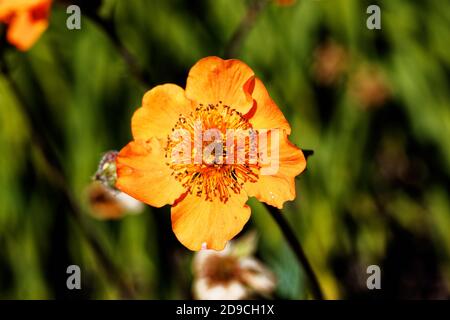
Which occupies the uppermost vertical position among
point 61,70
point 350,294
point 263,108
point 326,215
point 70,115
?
point 61,70

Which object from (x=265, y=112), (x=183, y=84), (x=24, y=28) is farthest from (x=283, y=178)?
(x=183, y=84)

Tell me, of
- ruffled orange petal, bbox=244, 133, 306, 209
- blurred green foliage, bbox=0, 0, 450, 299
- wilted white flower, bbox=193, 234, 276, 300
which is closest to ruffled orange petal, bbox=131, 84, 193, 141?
ruffled orange petal, bbox=244, 133, 306, 209

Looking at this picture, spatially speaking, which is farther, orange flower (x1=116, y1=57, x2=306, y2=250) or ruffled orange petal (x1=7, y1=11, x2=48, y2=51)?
ruffled orange petal (x1=7, y1=11, x2=48, y2=51)

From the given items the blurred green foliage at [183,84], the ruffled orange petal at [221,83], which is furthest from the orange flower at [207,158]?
the blurred green foliage at [183,84]

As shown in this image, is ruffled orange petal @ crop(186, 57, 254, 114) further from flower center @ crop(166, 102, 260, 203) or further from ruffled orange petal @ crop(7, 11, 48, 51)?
ruffled orange petal @ crop(7, 11, 48, 51)

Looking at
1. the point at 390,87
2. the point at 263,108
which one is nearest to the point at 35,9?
the point at 263,108

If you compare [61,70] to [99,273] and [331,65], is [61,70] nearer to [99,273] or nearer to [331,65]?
[99,273]

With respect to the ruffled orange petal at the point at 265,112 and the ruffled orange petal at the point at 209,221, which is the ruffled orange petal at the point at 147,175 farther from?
the ruffled orange petal at the point at 265,112
